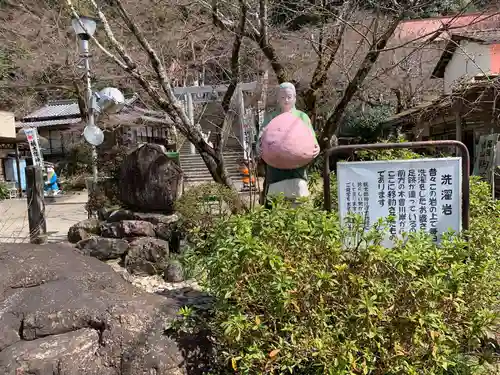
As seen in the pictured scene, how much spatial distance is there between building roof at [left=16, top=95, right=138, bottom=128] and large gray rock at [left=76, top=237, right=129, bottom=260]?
17.6 meters

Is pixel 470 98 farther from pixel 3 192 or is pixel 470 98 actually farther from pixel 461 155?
pixel 3 192

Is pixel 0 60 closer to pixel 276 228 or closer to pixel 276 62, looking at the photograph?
pixel 276 62

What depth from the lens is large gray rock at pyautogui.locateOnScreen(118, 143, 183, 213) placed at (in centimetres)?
730

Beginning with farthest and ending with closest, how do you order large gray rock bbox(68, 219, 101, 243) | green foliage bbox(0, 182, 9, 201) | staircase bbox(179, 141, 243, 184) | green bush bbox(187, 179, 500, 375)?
staircase bbox(179, 141, 243, 184), green foliage bbox(0, 182, 9, 201), large gray rock bbox(68, 219, 101, 243), green bush bbox(187, 179, 500, 375)

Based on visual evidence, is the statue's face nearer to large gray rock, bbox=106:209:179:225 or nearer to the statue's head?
the statue's head

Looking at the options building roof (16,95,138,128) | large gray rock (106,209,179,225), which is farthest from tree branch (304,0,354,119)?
building roof (16,95,138,128)

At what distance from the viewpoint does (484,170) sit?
35.2 ft

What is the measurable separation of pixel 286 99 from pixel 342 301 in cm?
248

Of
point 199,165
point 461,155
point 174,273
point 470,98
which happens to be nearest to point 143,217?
point 174,273

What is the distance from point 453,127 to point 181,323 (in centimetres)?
1396

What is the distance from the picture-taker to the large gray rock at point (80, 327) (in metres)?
2.74

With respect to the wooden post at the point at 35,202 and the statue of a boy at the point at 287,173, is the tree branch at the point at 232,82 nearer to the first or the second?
the statue of a boy at the point at 287,173

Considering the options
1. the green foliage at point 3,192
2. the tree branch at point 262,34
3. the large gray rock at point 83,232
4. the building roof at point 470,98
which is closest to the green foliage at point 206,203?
the large gray rock at point 83,232

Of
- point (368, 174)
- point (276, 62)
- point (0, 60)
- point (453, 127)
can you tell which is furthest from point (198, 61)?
point (0, 60)
